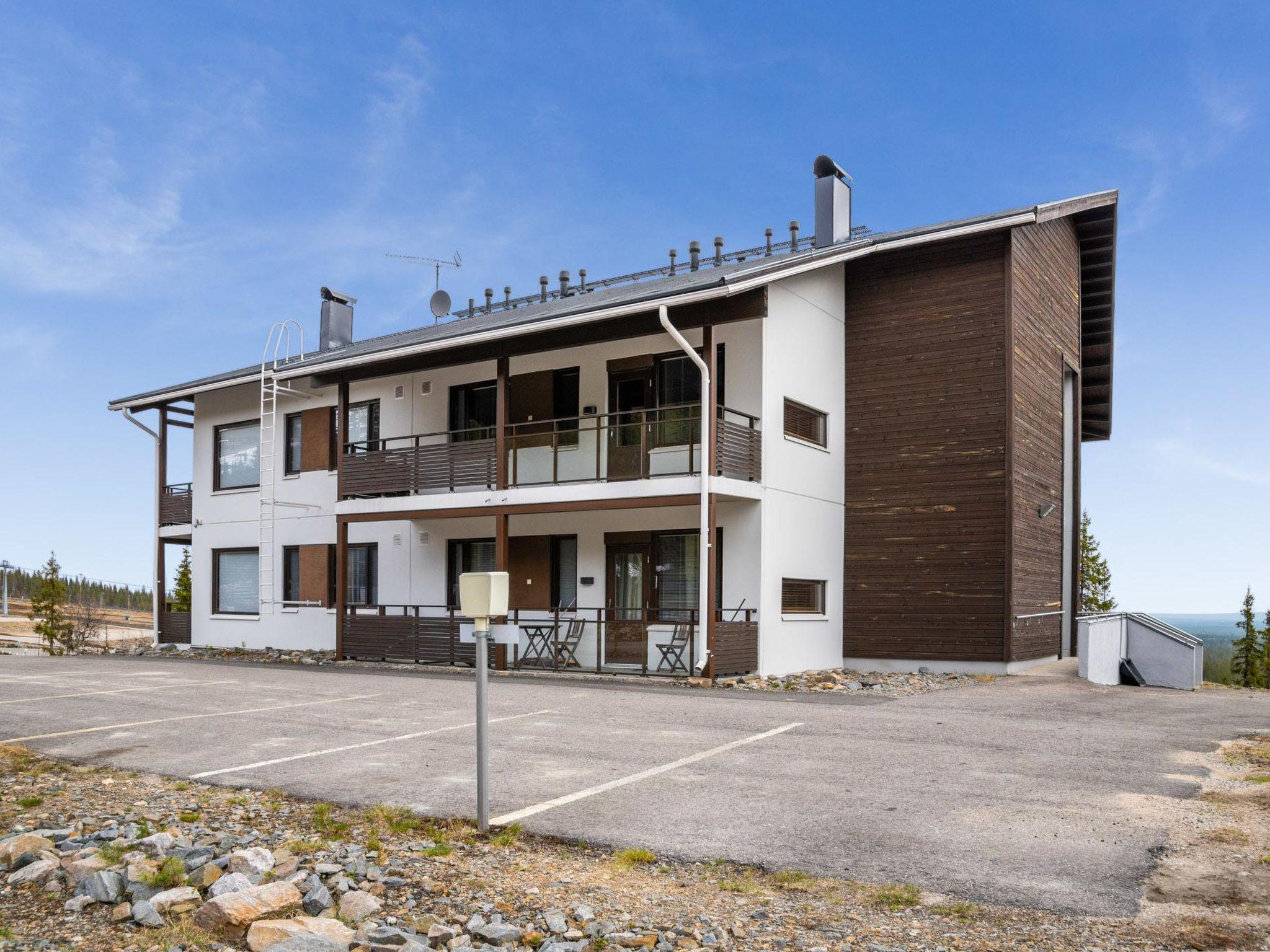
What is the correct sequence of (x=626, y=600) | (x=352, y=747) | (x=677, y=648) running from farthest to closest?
(x=626, y=600) < (x=677, y=648) < (x=352, y=747)

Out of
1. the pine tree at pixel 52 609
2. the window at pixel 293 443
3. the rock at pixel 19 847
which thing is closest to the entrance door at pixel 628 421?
the window at pixel 293 443

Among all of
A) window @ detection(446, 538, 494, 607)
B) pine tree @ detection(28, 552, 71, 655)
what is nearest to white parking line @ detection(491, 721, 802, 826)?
window @ detection(446, 538, 494, 607)

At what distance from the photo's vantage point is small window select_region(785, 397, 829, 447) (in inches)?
671

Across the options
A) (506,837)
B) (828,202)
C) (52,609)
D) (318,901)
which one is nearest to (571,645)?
(828,202)

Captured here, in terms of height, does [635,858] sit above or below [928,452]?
below

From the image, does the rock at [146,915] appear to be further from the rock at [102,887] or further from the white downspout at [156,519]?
the white downspout at [156,519]

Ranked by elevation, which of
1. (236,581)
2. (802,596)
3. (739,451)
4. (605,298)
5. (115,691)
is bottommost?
(115,691)

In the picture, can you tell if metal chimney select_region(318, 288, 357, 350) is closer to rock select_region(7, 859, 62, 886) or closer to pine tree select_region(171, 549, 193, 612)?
pine tree select_region(171, 549, 193, 612)

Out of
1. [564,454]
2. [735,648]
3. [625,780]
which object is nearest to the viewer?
[625,780]

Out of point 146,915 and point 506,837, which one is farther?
point 506,837

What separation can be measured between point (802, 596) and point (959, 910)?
12.9m

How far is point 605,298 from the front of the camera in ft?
66.3

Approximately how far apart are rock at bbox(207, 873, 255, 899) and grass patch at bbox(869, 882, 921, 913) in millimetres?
2881

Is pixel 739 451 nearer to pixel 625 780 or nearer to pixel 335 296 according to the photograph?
pixel 625 780
